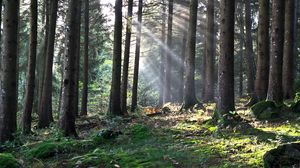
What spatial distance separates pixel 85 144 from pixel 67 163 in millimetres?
2041

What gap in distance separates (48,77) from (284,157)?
1409cm

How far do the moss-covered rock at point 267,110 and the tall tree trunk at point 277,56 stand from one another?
1.22 meters

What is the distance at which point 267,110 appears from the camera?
12992mm

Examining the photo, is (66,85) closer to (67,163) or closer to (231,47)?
(67,163)

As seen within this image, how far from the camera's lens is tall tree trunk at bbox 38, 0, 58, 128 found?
18172mm

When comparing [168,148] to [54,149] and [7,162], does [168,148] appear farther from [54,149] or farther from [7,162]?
[7,162]

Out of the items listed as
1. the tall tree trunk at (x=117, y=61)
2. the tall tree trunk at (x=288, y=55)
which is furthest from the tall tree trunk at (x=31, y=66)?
the tall tree trunk at (x=288, y=55)

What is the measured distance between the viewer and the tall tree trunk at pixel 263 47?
52.9 ft

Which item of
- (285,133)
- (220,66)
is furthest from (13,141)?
(285,133)

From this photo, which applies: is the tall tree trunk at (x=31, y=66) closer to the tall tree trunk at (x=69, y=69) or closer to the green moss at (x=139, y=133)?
the tall tree trunk at (x=69, y=69)

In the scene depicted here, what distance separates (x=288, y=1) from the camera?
57.3 feet

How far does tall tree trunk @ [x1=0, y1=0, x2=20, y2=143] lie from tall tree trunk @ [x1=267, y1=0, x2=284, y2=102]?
8833 mm

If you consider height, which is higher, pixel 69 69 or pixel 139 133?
pixel 69 69

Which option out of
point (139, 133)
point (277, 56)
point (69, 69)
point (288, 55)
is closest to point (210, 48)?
point (288, 55)
